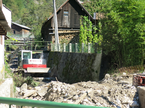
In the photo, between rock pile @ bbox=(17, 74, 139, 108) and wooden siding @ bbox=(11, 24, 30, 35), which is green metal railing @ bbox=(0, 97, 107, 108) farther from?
wooden siding @ bbox=(11, 24, 30, 35)

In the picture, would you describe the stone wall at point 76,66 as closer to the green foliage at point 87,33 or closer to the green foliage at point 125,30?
the green foliage at point 125,30

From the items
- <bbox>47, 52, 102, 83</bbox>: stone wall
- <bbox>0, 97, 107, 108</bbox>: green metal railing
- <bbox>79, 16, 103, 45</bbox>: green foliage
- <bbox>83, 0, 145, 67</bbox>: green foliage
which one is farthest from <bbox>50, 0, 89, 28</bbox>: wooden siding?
<bbox>0, 97, 107, 108</bbox>: green metal railing

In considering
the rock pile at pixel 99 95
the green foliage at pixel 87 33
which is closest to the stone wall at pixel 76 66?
the green foliage at pixel 87 33

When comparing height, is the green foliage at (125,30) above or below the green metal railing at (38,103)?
above

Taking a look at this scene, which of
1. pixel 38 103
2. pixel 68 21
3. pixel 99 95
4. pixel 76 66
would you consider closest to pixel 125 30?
pixel 99 95

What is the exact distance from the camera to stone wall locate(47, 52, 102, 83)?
1859 centimetres

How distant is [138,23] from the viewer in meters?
14.1

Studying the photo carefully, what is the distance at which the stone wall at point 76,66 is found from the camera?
18594mm

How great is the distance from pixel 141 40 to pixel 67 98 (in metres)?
6.27

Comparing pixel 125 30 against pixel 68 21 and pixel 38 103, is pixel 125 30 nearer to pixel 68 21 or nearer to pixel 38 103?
pixel 38 103

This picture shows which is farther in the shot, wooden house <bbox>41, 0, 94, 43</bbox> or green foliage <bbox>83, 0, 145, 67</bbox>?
wooden house <bbox>41, 0, 94, 43</bbox>

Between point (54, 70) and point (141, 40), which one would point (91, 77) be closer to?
point (141, 40)

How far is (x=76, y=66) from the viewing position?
2206 cm

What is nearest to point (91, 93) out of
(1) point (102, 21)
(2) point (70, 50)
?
(1) point (102, 21)
